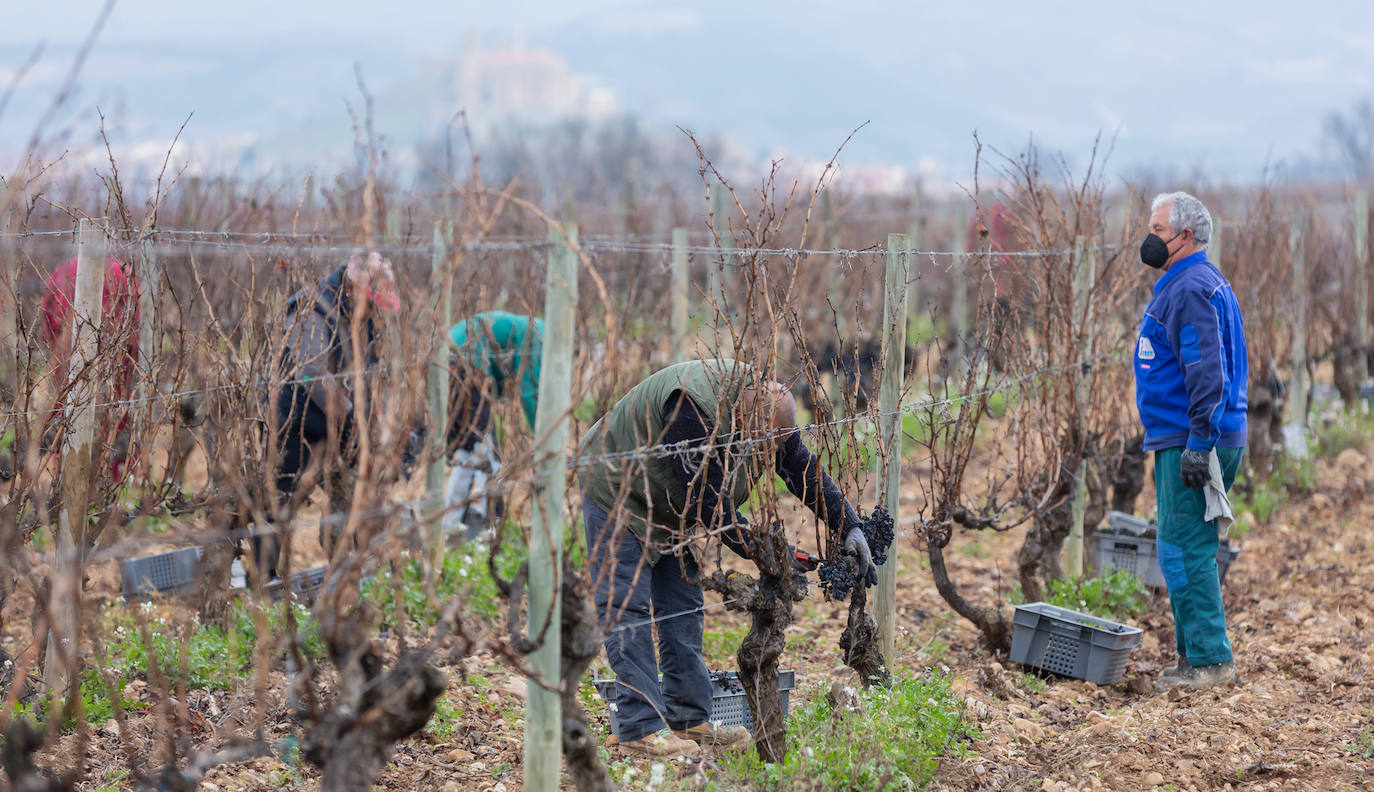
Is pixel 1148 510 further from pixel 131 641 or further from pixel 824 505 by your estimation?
pixel 131 641

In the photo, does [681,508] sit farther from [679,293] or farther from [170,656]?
[679,293]

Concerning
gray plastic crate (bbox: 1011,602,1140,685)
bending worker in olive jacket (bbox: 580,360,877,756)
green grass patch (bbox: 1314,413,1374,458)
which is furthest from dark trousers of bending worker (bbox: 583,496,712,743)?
green grass patch (bbox: 1314,413,1374,458)

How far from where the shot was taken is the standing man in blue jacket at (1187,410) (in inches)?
160

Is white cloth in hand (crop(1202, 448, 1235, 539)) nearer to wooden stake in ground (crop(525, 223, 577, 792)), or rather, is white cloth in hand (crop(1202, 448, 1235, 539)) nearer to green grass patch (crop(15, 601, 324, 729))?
wooden stake in ground (crop(525, 223, 577, 792))

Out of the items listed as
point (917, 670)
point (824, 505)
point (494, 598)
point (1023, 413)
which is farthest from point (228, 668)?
point (1023, 413)

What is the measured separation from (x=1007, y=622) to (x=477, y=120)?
155018 millimetres

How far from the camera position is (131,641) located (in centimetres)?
418

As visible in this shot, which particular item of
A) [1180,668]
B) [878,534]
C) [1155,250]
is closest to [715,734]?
[878,534]

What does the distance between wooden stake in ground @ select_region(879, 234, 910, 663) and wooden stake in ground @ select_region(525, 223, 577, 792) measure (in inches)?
64.5

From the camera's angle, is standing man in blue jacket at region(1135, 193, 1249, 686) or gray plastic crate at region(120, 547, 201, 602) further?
gray plastic crate at region(120, 547, 201, 602)

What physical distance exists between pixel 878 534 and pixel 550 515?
1.56 metres

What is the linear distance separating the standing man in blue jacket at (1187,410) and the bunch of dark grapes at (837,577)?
1380mm

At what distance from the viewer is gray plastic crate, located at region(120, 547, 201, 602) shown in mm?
5173

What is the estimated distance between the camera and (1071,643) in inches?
172
